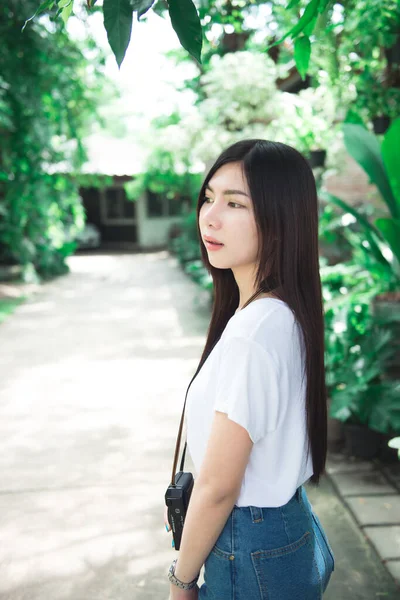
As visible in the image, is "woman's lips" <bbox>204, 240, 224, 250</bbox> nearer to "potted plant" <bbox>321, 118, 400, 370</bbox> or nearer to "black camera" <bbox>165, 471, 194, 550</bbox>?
"black camera" <bbox>165, 471, 194, 550</bbox>

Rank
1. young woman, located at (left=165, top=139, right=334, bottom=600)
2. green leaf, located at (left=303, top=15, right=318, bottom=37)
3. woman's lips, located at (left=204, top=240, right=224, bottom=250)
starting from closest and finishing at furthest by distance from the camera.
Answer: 1. young woman, located at (left=165, top=139, right=334, bottom=600)
2. woman's lips, located at (left=204, top=240, right=224, bottom=250)
3. green leaf, located at (left=303, top=15, right=318, bottom=37)

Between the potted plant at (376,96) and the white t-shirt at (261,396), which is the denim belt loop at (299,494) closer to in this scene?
the white t-shirt at (261,396)

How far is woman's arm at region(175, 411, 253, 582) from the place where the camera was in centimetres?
123

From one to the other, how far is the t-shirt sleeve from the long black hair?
157 millimetres

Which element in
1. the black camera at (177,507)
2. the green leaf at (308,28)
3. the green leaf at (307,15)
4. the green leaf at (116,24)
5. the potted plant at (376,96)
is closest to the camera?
the green leaf at (116,24)

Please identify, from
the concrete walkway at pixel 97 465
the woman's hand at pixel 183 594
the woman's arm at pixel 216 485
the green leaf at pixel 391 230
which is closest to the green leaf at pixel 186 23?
the woman's arm at pixel 216 485

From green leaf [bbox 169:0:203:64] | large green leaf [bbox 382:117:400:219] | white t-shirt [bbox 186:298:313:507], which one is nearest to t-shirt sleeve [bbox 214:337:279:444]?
white t-shirt [bbox 186:298:313:507]

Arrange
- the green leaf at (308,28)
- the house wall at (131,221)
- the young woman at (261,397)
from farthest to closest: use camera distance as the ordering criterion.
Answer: the house wall at (131,221)
the green leaf at (308,28)
the young woman at (261,397)

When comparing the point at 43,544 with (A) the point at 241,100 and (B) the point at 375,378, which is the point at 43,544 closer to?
(B) the point at 375,378

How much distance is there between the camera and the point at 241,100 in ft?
25.8

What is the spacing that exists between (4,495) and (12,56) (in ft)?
23.5

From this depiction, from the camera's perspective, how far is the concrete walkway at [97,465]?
2.70 m

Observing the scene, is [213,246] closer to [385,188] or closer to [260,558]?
[260,558]

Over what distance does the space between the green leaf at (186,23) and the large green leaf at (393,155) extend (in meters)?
2.54
